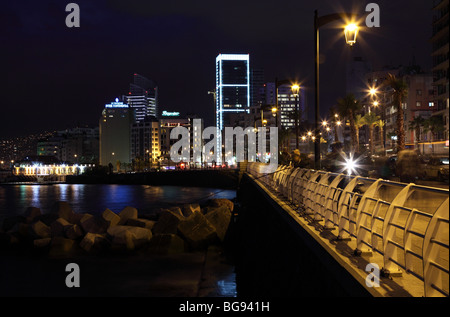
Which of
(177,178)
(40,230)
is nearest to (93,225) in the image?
(40,230)

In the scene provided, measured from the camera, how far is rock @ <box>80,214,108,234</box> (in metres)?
A: 25.1

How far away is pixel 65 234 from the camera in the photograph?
2452 centimetres

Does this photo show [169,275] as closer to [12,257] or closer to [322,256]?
[12,257]

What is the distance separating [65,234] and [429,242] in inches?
869

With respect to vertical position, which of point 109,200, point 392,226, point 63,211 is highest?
point 392,226

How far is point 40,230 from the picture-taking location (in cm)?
2502

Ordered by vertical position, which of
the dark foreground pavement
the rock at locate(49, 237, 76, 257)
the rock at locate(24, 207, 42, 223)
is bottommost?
the dark foreground pavement

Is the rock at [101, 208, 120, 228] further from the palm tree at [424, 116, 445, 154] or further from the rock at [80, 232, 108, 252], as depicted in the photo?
the palm tree at [424, 116, 445, 154]

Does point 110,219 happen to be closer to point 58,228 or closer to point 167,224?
point 58,228

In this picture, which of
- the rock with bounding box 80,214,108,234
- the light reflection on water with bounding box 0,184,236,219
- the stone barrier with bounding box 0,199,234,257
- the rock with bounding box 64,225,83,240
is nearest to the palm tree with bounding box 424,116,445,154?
the light reflection on water with bounding box 0,184,236,219

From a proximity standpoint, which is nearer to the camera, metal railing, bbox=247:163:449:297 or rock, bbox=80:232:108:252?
metal railing, bbox=247:163:449:297

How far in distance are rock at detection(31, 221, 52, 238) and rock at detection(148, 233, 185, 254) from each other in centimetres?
610

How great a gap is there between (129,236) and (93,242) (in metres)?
1.63
